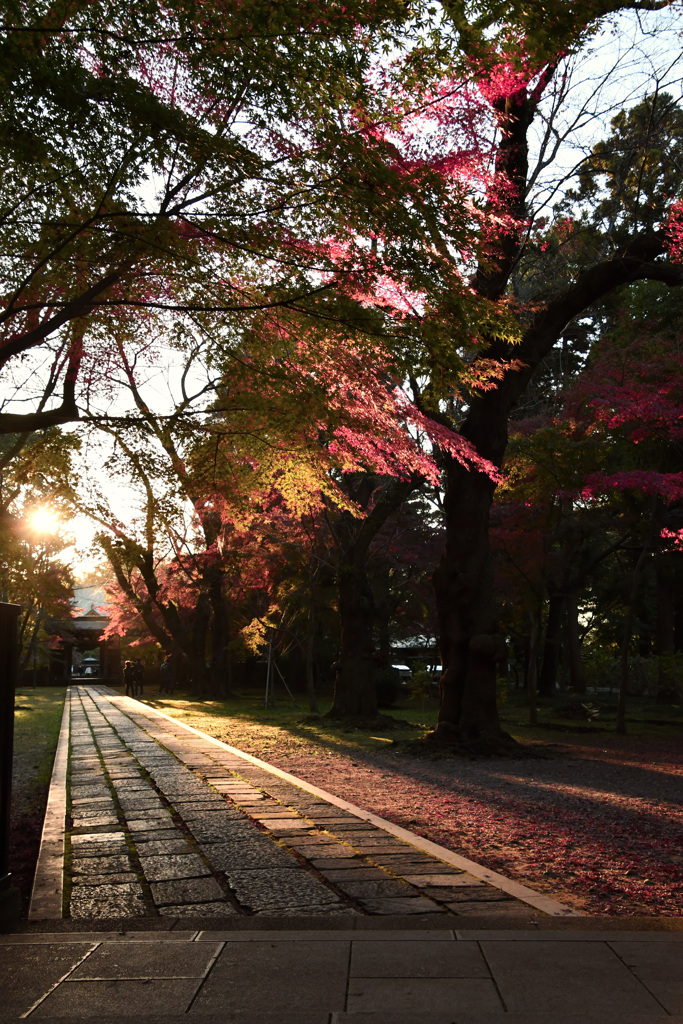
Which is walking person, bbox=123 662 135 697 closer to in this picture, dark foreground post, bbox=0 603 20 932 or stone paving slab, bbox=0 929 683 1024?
dark foreground post, bbox=0 603 20 932

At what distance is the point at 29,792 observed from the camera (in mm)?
9031

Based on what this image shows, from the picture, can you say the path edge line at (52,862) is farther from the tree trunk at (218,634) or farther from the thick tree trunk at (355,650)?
the tree trunk at (218,634)

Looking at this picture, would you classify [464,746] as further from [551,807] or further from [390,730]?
[390,730]

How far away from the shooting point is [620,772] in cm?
1009

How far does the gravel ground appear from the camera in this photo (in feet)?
16.0

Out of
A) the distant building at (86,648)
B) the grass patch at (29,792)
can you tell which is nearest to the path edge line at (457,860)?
the grass patch at (29,792)

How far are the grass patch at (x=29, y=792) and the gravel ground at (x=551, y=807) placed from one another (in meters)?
2.74

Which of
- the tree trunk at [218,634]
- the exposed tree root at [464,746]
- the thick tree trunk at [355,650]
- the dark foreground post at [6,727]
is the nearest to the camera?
the dark foreground post at [6,727]

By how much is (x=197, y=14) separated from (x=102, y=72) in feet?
3.04

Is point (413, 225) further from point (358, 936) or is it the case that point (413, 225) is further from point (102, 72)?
point (358, 936)

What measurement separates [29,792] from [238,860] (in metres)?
5.01

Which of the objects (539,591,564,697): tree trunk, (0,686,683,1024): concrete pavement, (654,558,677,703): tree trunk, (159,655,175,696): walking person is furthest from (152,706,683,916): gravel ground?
(159,655,175,696): walking person

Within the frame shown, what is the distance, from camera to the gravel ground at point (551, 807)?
4.87 meters

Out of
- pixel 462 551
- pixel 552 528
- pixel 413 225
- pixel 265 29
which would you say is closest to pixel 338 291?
pixel 413 225
